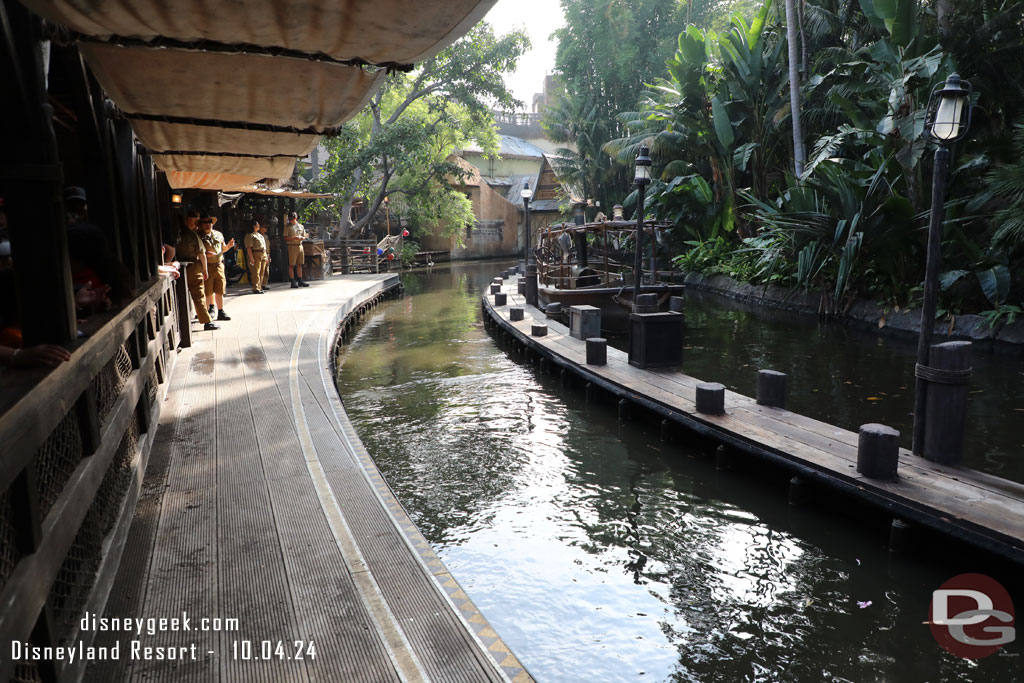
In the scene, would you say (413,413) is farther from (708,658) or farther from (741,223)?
(741,223)

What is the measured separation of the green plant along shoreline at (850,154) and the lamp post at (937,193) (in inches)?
273

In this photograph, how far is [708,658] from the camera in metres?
4.18

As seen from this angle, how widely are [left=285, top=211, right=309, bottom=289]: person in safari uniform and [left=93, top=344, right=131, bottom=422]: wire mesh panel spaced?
48.2 ft

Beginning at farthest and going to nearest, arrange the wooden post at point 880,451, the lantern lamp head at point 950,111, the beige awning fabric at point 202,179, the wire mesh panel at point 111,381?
the beige awning fabric at point 202,179
the wooden post at point 880,451
the lantern lamp head at point 950,111
the wire mesh panel at point 111,381

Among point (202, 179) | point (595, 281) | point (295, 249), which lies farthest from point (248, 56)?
point (295, 249)

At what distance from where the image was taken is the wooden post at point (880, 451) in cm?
539

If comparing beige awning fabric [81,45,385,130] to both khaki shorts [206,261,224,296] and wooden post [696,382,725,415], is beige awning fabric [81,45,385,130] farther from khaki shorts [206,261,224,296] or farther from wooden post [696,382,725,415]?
khaki shorts [206,261,224,296]

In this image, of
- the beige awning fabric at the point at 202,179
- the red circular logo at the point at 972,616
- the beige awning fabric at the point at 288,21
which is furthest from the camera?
the beige awning fabric at the point at 202,179

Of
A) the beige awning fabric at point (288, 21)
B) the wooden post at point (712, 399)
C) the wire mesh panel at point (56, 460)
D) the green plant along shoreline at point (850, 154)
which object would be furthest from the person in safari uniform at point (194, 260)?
the green plant along shoreline at point (850, 154)

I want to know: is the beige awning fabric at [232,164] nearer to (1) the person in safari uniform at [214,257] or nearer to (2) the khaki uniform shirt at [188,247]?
(2) the khaki uniform shirt at [188,247]

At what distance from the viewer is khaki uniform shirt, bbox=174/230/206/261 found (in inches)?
419

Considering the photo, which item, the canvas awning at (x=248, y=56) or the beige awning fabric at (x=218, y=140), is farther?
the beige awning fabric at (x=218, y=140)

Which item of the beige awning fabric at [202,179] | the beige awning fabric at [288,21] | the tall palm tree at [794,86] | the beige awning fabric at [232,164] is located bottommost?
the beige awning fabric at [232,164]

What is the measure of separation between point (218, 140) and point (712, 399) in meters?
5.16
